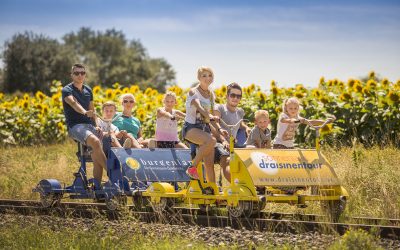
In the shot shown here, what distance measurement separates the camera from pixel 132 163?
10.6 metres

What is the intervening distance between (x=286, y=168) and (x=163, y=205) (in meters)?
1.96

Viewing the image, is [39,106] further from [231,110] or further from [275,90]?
[231,110]

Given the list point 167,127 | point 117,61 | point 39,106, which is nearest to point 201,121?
point 167,127

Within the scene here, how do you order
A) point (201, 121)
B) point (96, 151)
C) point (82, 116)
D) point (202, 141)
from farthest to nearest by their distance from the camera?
point (82, 116), point (96, 151), point (201, 121), point (202, 141)

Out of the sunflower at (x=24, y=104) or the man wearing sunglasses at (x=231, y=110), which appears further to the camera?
the sunflower at (x=24, y=104)

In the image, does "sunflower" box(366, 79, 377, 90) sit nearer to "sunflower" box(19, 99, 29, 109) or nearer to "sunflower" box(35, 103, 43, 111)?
"sunflower" box(35, 103, 43, 111)

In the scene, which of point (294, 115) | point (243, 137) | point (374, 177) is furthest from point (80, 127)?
point (374, 177)

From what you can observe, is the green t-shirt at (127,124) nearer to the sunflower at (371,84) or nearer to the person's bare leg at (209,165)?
the person's bare leg at (209,165)

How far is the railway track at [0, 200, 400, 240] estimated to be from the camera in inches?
323

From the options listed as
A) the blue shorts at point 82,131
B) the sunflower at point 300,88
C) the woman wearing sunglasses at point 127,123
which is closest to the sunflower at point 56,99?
the sunflower at point 300,88

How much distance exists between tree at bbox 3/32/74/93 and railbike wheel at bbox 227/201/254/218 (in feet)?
176

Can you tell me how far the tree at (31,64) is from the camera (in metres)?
61.8

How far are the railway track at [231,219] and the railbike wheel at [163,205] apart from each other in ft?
0.31

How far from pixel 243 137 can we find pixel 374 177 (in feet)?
7.20
